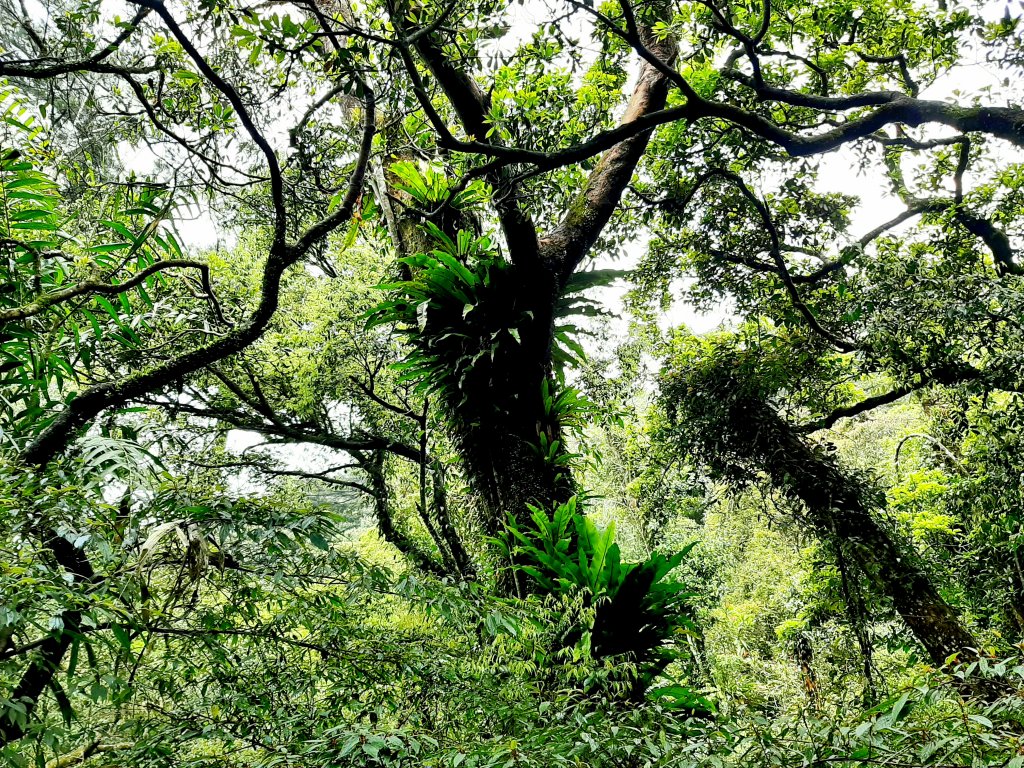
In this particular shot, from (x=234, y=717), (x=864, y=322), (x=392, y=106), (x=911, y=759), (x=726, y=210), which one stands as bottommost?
(x=911, y=759)

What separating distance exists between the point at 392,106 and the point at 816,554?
585 cm

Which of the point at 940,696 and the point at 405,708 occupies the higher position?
the point at 405,708

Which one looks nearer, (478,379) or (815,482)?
(478,379)

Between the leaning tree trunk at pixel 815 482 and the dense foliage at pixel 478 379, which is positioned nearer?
the dense foliage at pixel 478 379

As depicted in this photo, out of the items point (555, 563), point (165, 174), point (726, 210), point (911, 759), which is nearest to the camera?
point (911, 759)

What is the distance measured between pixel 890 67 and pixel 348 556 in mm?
5511

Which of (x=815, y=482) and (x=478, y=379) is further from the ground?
(x=478, y=379)

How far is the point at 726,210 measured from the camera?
15.3ft

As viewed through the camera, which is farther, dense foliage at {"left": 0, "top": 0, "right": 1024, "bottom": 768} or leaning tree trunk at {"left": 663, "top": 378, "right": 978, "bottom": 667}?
leaning tree trunk at {"left": 663, "top": 378, "right": 978, "bottom": 667}

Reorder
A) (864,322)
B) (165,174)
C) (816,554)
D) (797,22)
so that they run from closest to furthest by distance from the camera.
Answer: (165,174) < (864,322) < (797,22) < (816,554)

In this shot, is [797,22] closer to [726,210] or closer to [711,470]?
[726,210]

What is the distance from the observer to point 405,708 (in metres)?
1.64

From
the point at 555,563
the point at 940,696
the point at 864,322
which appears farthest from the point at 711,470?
the point at 940,696

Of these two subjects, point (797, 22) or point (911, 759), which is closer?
point (911, 759)
